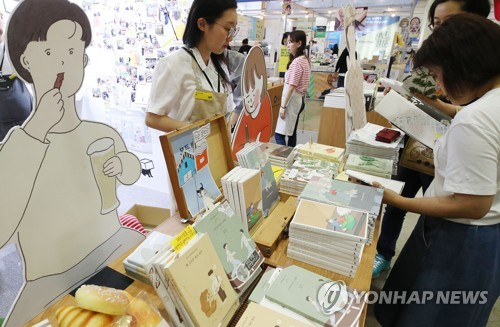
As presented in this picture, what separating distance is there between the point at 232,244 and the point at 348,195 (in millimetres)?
572

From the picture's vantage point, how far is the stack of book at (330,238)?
93 centimetres

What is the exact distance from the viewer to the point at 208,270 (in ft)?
2.45

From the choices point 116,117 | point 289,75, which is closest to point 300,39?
point 289,75

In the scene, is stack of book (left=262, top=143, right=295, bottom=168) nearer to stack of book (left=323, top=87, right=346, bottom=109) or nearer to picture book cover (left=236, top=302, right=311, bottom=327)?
picture book cover (left=236, top=302, right=311, bottom=327)

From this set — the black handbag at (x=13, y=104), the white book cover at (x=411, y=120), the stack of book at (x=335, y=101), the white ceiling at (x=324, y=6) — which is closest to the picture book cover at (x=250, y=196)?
the white book cover at (x=411, y=120)

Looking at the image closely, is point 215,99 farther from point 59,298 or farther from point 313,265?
point 59,298

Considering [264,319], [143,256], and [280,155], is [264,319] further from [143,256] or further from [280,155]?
[280,155]

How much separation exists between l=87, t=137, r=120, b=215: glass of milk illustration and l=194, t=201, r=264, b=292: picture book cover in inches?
13.9

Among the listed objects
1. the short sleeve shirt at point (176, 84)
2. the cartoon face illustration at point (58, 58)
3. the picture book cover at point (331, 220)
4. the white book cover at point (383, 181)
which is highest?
the cartoon face illustration at point (58, 58)

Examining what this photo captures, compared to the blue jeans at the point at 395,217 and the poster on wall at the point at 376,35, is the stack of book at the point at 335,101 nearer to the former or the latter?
the blue jeans at the point at 395,217

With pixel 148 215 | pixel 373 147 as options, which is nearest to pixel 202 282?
pixel 148 215

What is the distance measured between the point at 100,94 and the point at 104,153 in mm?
2635

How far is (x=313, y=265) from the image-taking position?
39.0 inches

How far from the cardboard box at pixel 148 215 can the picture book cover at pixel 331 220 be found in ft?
3.28
